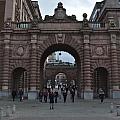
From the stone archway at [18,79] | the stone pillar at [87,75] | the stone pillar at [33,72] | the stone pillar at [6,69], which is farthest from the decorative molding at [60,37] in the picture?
the stone pillar at [6,69]

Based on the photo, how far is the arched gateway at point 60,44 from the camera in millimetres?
38969

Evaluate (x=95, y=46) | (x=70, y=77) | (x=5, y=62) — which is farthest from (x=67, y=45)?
(x=70, y=77)

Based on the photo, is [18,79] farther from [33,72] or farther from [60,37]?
[60,37]

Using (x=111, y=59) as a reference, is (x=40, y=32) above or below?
above

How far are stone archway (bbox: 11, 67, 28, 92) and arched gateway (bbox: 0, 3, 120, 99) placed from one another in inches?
47.5

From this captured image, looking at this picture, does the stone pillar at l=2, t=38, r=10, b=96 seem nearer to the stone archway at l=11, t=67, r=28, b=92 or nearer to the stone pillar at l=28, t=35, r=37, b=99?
the stone archway at l=11, t=67, r=28, b=92

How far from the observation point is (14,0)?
44.0 metres

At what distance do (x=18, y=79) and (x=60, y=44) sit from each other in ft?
31.1

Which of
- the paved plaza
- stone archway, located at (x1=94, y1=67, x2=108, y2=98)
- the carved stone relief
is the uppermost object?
the carved stone relief

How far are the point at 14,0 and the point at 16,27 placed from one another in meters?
5.51

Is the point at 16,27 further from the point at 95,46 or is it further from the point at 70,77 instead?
the point at 70,77

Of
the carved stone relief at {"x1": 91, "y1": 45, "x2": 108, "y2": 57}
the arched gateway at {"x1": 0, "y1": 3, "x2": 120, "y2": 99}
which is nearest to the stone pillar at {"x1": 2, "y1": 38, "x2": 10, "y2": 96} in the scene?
the arched gateway at {"x1": 0, "y1": 3, "x2": 120, "y2": 99}

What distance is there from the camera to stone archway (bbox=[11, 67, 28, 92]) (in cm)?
4209

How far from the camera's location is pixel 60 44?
4097cm
